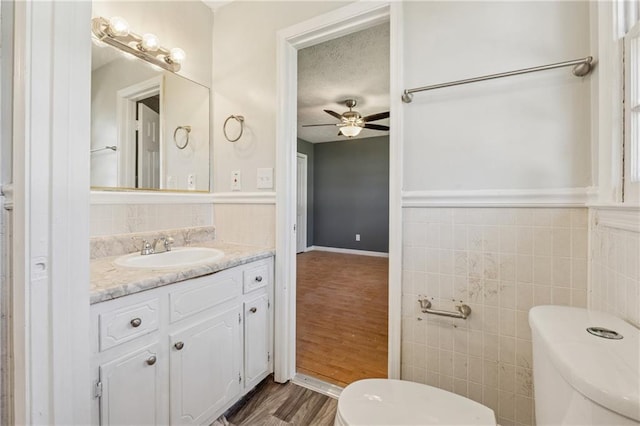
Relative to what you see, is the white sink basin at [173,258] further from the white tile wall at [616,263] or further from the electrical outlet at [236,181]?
the white tile wall at [616,263]

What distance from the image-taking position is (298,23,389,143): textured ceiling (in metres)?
2.32

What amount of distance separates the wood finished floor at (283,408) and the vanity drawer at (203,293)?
60cm

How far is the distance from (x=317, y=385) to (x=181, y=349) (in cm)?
86

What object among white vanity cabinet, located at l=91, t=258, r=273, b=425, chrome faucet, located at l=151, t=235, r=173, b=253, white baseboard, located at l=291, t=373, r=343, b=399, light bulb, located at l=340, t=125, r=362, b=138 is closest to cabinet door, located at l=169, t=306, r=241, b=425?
white vanity cabinet, located at l=91, t=258, r=273, b=425

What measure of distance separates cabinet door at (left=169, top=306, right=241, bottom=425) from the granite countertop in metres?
0.23

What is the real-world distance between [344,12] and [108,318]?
1704mm

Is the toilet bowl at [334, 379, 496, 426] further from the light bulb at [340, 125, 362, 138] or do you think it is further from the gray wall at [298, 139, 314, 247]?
the gray wall at [298, 139, 314, 247]

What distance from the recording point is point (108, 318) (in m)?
0.91

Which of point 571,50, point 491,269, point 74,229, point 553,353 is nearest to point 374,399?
point 553,353

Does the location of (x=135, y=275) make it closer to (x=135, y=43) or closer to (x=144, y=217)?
(x=144, y=217)

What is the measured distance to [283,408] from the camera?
145cm

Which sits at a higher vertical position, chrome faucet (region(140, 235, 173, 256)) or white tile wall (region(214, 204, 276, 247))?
white tile wall (region(214, 204, 276, 247))

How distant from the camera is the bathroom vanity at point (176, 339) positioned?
0.92 meters

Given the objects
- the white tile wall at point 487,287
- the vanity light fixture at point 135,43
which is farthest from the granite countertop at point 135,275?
the vanity light fixture at point 135,43
